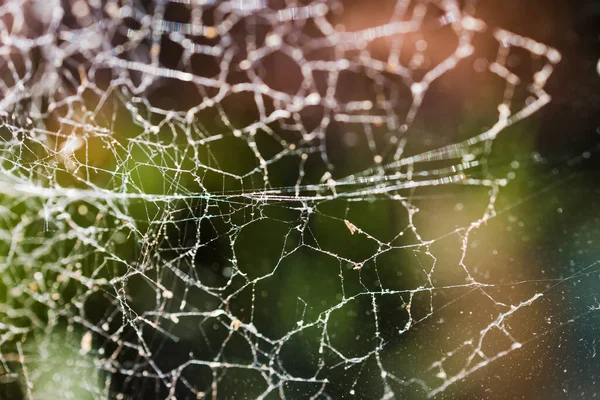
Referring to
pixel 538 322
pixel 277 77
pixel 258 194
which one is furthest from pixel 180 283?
pixel 538 322

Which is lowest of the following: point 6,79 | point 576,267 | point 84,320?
point 84,320

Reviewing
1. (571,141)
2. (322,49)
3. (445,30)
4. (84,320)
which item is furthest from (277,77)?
(84,320)

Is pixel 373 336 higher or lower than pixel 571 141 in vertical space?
lower

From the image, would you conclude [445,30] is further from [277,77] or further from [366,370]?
[366,370]

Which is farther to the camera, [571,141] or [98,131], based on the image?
[98,131]

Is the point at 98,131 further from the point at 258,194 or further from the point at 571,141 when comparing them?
the point at 571,141

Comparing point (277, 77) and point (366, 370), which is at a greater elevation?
point (277, 77)
